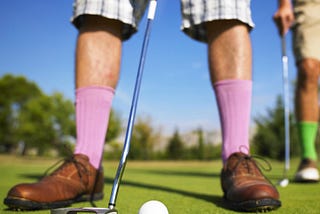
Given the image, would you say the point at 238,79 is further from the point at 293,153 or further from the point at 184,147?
the point at 184,147

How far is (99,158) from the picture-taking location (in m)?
1.66

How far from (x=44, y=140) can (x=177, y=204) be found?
27.3 meters

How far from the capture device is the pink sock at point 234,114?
5.15ft

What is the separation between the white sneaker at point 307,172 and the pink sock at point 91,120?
1.74 metres

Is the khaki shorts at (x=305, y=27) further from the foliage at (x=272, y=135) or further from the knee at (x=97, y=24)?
the foliage at (x=272, y=135)

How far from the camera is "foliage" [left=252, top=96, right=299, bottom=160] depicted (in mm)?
18906

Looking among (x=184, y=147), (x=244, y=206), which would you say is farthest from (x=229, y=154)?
(x=184, y=147)

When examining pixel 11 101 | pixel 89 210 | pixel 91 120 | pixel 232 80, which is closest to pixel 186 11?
pixel 232 80

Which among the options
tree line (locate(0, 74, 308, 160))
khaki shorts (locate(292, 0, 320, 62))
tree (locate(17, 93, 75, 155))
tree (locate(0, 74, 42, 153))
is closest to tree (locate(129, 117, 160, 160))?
tree line (locate(0, 74, 308, 160))

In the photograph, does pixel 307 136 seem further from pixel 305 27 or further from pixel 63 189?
pixel 63 189

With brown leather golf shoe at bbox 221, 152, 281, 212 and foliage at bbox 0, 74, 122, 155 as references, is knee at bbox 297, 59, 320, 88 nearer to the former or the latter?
brown leather golf shoe at bbox 221, 152, 281, 212

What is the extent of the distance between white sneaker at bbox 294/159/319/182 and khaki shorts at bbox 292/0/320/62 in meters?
0.92

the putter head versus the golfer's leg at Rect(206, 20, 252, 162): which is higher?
the golfer's leg at Rect(206, 20, 252, 162)

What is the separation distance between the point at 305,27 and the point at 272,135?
665 inches
